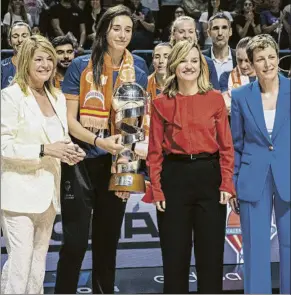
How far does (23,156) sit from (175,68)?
0.92m

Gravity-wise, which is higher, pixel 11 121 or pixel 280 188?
pixel 11 121

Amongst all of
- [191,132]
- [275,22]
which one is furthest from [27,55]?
[275,22]

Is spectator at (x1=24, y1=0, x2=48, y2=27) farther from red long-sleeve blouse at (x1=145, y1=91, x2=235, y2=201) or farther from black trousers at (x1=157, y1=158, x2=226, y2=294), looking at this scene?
black trousers at (x1=157, y1=158, x2=226, y2=294)

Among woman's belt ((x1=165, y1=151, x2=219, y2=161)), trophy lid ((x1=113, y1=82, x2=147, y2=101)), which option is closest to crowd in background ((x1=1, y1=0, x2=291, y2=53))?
trophy lid ((x1=113, y1=82, x2=147, y2=101))

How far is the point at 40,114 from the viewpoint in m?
3.67

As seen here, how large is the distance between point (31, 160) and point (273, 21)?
1.92 meters

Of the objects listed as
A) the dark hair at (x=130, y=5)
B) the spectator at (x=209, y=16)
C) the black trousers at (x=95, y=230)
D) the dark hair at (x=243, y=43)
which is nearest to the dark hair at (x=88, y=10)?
the dark hair at (x=130, y=5)

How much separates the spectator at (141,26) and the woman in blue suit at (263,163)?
3.03ft

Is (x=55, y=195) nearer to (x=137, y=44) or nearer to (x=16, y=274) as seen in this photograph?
(x=16, y=274)

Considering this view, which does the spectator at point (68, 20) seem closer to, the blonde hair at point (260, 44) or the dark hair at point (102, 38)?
the dark hair at point (102, 38)

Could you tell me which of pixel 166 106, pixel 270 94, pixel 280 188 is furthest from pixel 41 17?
pixel 280 188

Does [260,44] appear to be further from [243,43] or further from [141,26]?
[141,26]

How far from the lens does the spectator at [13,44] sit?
415 centimetres

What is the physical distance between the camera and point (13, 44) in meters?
4.23
